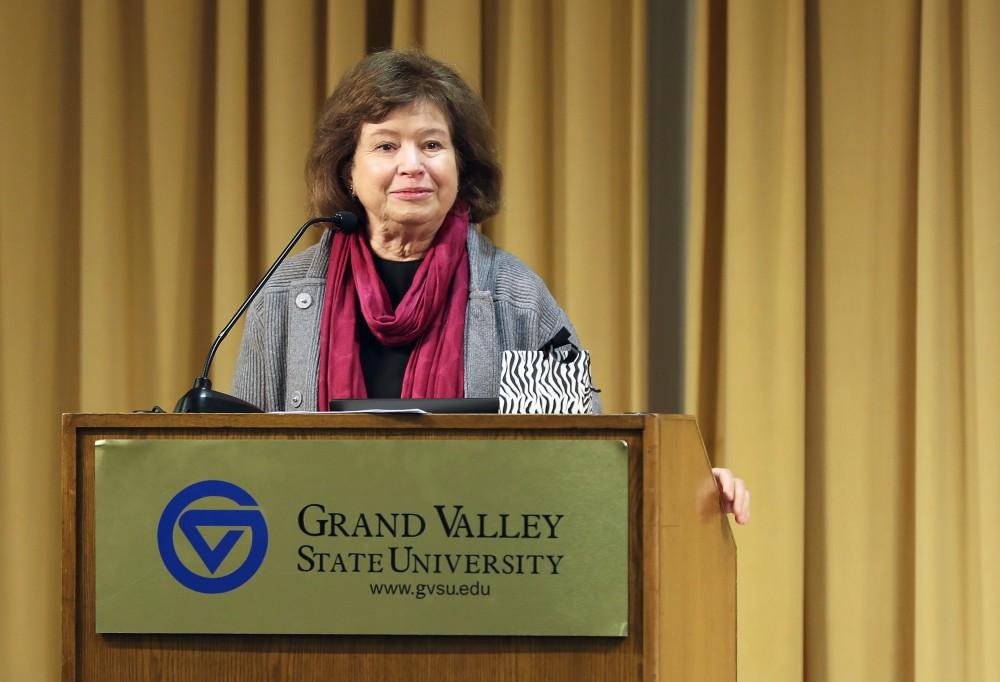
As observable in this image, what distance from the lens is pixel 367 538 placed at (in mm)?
1071

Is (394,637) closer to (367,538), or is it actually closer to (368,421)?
(367,538)

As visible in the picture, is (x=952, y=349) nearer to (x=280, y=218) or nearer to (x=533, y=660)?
(x=280, y=218)

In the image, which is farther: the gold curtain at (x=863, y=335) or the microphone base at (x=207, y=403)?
the gold curtain at (x=863, y=335)

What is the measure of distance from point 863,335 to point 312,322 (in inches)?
58.0

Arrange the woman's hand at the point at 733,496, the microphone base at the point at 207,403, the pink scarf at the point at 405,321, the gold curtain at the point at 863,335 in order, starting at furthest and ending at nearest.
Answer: the gold curtain at the point at 863,335, the pink scarf at the point at 405,321, the woman's hand at the point at 733,496, the microphone base at the point at 207,403

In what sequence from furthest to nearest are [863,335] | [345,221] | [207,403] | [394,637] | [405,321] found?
[863,335]
[405,321]
[345,221]
[207,403]
[394,637]

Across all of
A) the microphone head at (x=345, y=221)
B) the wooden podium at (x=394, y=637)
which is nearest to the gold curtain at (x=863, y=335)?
the microphone head at (x=345, y=221)

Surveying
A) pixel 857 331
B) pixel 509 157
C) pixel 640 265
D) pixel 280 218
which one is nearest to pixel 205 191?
pixel 280 218

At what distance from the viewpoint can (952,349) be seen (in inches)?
106

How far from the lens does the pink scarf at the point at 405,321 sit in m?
1.72

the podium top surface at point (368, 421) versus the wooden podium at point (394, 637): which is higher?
the podium top surface at point (368, 421)

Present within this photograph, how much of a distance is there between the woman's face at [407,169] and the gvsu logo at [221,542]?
800 millimetres

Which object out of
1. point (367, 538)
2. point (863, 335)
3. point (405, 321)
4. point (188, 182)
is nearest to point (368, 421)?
point (367, 538)

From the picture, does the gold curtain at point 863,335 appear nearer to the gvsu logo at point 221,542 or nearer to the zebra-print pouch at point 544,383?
the zebra-print pouch at point 544,383
